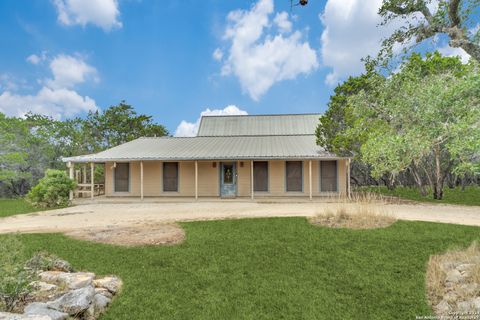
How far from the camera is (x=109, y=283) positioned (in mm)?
4836

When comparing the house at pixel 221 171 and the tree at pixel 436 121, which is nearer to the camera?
the tree at pixel 436 121

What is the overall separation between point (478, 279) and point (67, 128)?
105ft

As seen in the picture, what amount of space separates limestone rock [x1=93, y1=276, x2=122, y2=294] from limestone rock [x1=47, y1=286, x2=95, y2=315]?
22.6 inches

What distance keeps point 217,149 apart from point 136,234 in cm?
953

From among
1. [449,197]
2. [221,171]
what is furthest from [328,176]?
[449,197]

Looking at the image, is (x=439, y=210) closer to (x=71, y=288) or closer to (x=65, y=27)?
(x=71, y=288)

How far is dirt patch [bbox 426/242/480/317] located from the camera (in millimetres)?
3939

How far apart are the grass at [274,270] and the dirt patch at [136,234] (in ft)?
1.23

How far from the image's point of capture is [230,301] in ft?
14.3

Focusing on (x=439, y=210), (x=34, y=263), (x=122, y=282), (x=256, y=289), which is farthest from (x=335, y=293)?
(x=439, y=210)

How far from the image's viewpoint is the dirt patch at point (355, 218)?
8.21 m

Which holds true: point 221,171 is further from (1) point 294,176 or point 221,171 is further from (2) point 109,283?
(2) point 109,283

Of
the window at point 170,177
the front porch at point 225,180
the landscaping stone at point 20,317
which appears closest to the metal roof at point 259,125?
the front porch at point 225,180

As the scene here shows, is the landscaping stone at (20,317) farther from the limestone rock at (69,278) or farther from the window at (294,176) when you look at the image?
the window at (294,176)
